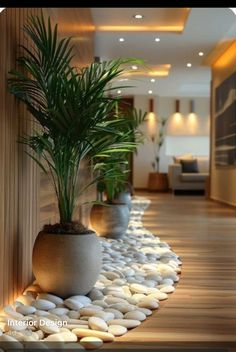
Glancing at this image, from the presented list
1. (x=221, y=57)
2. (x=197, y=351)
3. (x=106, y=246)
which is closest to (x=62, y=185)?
(x=197, y=351)

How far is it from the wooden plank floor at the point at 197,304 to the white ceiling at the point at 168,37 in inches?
122

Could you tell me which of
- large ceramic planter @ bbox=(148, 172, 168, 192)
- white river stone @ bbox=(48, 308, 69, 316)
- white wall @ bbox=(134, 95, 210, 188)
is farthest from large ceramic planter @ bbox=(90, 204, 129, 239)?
white wall @ bbox=(134, 95, 210, 188)

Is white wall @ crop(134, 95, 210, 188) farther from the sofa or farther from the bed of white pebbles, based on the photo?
the bed of white pebbles

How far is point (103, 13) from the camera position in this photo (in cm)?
709

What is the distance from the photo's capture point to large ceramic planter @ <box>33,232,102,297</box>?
2393 mm

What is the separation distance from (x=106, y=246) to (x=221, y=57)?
6.20 metres

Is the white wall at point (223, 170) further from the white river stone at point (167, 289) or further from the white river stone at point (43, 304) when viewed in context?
the white river stone at point (43, 304)

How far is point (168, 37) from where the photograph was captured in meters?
8.02

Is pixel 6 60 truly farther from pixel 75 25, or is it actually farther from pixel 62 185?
pixel 75 25

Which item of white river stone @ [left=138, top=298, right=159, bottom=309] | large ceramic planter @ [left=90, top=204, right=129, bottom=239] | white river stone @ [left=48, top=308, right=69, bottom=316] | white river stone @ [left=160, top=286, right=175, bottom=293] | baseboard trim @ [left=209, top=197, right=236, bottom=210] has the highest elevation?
large ceramic planter @ [left=90, top=204, right=129, bottom=239]

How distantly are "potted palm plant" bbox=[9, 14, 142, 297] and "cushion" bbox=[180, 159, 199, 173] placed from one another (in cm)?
1009

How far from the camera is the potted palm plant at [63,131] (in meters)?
2.38

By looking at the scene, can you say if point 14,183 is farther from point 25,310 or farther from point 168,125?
point 168,125

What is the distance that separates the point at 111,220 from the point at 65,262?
7.21 feet
